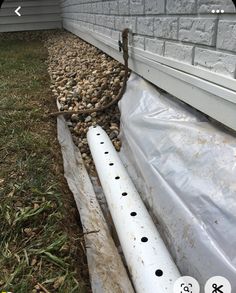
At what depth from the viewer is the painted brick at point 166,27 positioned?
2110 mm

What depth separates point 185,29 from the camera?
1.95 meters

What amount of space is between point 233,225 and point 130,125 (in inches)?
51.4

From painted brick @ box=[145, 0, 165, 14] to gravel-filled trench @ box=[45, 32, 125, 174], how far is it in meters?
0.83

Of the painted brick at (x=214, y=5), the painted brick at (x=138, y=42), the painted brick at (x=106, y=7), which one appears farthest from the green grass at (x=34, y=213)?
the painted brick at (x=106, y=7)

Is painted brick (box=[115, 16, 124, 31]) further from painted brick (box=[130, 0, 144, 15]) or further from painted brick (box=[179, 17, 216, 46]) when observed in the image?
painted brick (box=[179, 17, 216, 46])

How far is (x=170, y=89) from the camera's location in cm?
222

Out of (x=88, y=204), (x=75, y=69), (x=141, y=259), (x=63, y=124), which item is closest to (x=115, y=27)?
(x=75, y=69)

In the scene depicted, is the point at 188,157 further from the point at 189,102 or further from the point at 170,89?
the point at 170,89

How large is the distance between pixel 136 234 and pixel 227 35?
41.1 inches

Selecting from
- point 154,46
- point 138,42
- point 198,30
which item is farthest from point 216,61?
point 138,42

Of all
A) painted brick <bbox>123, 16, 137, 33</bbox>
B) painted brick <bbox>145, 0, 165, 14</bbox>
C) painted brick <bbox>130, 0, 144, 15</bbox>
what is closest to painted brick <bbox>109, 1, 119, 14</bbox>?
painted brick <bbox>123, 16, 137, 33</bbox>

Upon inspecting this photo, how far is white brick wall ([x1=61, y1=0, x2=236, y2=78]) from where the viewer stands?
1.56 metres

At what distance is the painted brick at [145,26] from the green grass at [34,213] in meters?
1.08
